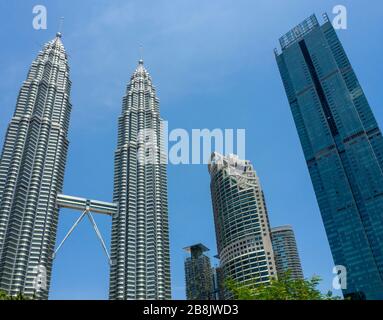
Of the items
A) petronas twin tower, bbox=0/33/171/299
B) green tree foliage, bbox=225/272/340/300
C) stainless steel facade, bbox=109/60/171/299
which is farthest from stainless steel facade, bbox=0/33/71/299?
green tree foliage, bbox=225/272/340/300

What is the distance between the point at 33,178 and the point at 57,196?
1139 cm

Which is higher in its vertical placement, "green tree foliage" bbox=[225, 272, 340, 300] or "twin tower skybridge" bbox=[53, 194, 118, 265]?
"twin tower skybridge" bbox=[53, 194, 118, 265]

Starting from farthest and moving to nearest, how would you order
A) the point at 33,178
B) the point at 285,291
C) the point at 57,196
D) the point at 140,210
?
1. the point at 140,210
2. the point at 57,196
3. the point at 33,178
4. the point at 285,291

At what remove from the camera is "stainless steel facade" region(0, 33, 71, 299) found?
13288 centimetres

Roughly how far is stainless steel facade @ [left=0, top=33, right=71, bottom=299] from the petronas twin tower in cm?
32

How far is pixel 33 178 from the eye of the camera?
5792 inches

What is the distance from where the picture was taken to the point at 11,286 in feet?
421

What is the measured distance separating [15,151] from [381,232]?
521 ft

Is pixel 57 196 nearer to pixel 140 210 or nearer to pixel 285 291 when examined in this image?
pixel 140 210

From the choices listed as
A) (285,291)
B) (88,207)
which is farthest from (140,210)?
(285,291)

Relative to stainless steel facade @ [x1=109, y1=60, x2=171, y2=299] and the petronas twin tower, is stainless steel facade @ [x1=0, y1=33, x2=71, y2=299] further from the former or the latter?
stainless steel facade @ [x1=109, y1=60, x2=171, y2=299]

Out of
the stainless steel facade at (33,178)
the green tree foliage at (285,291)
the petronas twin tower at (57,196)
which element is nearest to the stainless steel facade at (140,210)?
the petronas twin tower at (57,196)
